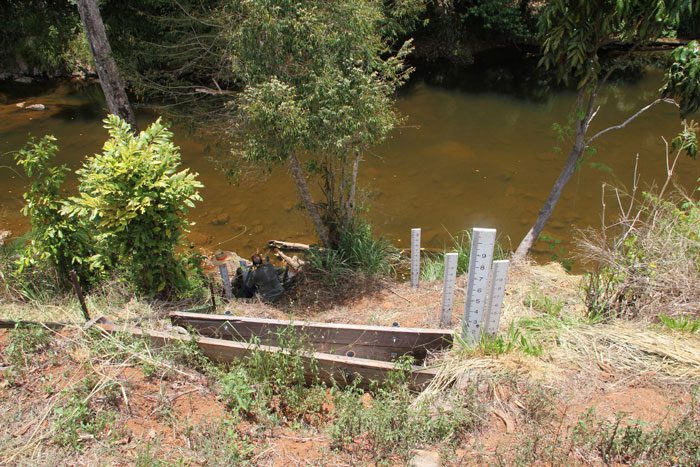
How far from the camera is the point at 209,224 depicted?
10156mm

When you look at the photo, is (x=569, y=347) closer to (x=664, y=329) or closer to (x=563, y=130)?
(x=664, y=329)

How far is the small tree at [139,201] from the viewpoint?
4.44 m

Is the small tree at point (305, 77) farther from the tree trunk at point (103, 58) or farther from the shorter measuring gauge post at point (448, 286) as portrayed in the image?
the shorter measuring gauge post at point (448, 286)

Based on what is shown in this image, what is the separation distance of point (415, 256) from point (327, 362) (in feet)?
10.3

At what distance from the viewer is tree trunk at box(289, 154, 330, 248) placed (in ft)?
23.3

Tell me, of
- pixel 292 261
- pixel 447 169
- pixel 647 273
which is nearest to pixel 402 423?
pixel 647 273

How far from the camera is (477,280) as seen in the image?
3.92 metres

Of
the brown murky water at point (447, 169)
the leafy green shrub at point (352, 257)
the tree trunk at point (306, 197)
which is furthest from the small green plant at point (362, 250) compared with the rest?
the brown murky water at point (447, 169)

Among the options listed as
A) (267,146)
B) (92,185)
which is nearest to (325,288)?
(267,146)

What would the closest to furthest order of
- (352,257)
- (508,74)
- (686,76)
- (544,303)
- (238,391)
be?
1. (238,391)
2. (544,303)
3. (686,76)
4. (352,257)
5. (508,74)

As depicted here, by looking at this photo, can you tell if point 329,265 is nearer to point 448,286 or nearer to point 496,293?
point 448,286

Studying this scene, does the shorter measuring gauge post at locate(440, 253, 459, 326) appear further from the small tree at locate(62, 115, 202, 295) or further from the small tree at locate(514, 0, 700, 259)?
the small tree at locate(514, 0, 700, 259)

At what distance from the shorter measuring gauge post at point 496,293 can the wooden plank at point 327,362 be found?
641 millimetres

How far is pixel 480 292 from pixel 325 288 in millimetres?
3743
